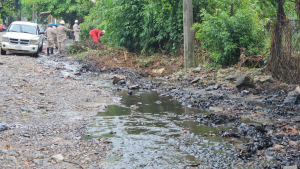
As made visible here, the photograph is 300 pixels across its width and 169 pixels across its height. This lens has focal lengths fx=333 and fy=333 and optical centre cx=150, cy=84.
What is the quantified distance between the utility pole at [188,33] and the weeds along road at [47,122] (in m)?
4.26

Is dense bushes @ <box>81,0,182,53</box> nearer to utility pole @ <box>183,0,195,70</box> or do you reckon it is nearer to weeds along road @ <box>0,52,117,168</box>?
utility pole @ <box>183,0,195,70</box>

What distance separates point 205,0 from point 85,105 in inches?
343

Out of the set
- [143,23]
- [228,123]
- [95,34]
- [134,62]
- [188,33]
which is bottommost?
[228,123]

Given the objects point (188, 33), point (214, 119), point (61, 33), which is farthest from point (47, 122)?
point (61, 33)

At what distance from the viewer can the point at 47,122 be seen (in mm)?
6305

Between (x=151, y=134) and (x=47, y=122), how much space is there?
2033 mm

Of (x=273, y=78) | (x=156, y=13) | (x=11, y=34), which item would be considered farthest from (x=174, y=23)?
(x=11, y=34)

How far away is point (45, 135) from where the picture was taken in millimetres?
5461

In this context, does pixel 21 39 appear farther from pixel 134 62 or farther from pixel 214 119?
pixel 214 119

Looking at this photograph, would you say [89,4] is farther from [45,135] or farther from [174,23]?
[45,135]

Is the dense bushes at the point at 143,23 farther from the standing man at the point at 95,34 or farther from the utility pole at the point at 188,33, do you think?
the standing man at the point at 95,34

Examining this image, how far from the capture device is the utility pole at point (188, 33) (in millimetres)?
13148

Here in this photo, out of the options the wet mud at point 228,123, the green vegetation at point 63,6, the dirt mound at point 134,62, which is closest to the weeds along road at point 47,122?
the wet mud at point 228,123

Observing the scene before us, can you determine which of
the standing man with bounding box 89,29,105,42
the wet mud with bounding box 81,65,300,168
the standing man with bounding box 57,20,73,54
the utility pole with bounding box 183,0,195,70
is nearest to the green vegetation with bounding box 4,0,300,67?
the utility pole with bounding box 183,0,195,70
